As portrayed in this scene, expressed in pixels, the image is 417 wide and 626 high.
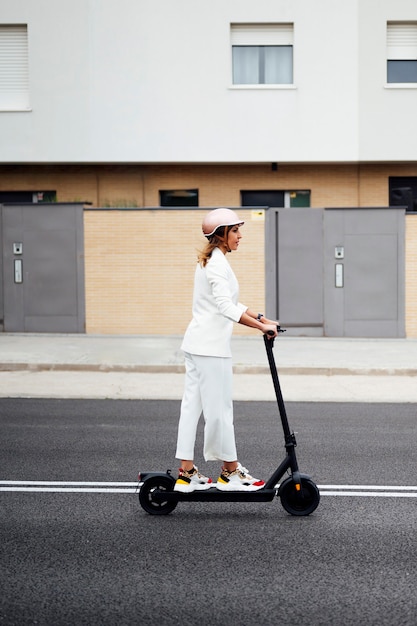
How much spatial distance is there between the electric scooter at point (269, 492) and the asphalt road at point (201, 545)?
84mm

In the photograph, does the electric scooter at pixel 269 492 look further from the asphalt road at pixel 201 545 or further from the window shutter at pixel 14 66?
the window shutter at pixel 14 66

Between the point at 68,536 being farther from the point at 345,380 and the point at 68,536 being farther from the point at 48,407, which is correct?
the point at 345,380

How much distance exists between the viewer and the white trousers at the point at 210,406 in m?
5.71

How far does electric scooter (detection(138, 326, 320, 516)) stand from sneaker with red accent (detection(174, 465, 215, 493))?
0.03 meters

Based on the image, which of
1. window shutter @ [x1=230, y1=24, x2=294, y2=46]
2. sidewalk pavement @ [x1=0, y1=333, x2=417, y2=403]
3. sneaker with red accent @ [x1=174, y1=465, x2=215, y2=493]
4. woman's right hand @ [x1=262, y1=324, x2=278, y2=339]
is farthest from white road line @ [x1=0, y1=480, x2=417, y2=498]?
window shutter @ [x1=230, y1=24, x2=294, y2=46]

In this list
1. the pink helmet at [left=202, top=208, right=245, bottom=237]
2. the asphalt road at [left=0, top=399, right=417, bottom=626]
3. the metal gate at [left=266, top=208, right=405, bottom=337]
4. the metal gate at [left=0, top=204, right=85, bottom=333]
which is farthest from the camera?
the metal gate at [left=0, top=204, right=85, bottom=333]

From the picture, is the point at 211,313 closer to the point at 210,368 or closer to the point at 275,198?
the point at 210,368

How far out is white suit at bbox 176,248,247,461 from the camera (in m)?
5.71

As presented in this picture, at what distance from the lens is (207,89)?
2033cm

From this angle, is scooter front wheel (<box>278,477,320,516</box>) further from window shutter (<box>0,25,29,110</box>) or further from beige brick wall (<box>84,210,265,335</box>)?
window shutter (<box>0,25,29,110</box>)

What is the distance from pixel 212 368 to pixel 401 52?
16.7 meters

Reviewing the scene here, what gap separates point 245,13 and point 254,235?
5395mm

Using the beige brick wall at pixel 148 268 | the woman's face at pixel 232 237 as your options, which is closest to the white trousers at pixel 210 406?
the woman's face at pixel 232 237

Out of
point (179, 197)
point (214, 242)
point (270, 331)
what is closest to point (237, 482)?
point (270, 331)
